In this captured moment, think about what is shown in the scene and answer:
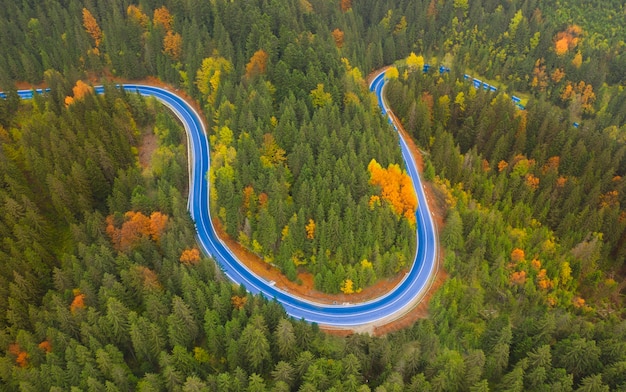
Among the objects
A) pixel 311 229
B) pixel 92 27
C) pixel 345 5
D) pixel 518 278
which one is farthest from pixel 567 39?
pixel 92 27

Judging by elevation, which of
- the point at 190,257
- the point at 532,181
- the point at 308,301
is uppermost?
the point at 190,257

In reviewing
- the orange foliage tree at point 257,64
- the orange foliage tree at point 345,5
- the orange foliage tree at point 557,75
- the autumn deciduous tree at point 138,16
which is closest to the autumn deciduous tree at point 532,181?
the orange foliage tree at point 557,75

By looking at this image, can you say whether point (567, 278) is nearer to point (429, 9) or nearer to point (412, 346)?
point (412, 346)

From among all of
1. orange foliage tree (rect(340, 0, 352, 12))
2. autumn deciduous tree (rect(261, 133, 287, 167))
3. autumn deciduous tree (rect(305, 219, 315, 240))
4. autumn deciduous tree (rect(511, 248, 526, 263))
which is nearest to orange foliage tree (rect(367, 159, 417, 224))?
autumn deciduous tree (rect(305, 219, 315, 240))

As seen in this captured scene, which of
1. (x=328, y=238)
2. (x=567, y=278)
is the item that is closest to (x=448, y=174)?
(x=567, y=278)

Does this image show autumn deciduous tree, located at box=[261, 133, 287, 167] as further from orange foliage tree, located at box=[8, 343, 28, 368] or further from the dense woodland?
orange foliage tree, located at box=[8, 343, 28, 368]

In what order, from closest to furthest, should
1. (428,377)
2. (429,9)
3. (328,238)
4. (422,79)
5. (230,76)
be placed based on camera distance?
(428,377) → (328,238) → (230,76) → (422,79) → (429,9)

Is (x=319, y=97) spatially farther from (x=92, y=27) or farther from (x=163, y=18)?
(x=92, y=27)
